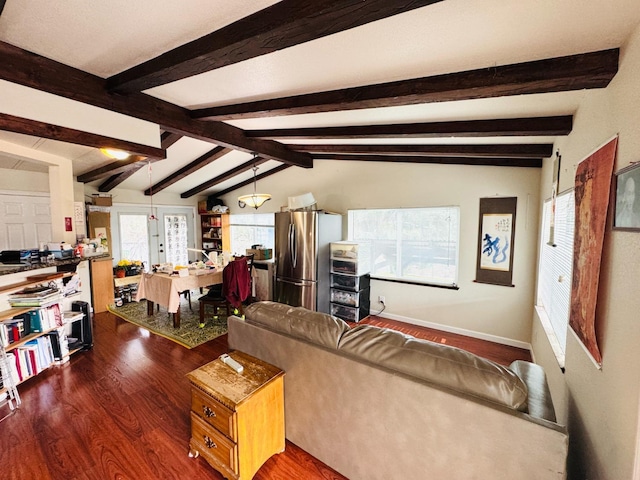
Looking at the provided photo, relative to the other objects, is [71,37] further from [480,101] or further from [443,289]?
[443,289]

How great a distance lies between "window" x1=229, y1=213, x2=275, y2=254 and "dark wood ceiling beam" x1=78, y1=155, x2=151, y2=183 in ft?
8.51

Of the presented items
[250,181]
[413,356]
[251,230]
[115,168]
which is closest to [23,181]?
[115,168]

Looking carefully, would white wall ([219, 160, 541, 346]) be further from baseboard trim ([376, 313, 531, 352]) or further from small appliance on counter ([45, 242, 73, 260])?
small appliance on counter ([45, 242, 73, 260])

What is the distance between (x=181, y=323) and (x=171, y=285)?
0.67 m

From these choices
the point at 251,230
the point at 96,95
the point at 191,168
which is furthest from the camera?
the point at 251,230

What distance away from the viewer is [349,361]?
152cm

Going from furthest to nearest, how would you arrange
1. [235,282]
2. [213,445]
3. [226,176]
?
1. [226,176]
2. [235,282]
3. [213,445]

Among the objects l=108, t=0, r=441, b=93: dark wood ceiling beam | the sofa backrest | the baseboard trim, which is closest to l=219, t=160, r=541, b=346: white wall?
the baseboard trim

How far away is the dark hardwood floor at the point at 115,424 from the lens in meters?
1.78

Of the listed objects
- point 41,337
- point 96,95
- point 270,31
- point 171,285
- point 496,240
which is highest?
point 96,95

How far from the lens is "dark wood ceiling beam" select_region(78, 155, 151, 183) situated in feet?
11.6

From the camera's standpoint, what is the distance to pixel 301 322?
5.96 ft

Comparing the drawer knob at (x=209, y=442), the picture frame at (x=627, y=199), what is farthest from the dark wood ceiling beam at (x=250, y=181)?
the picture frame at (x=627, y=199)

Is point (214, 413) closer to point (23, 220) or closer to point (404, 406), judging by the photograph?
point (404, 406)
